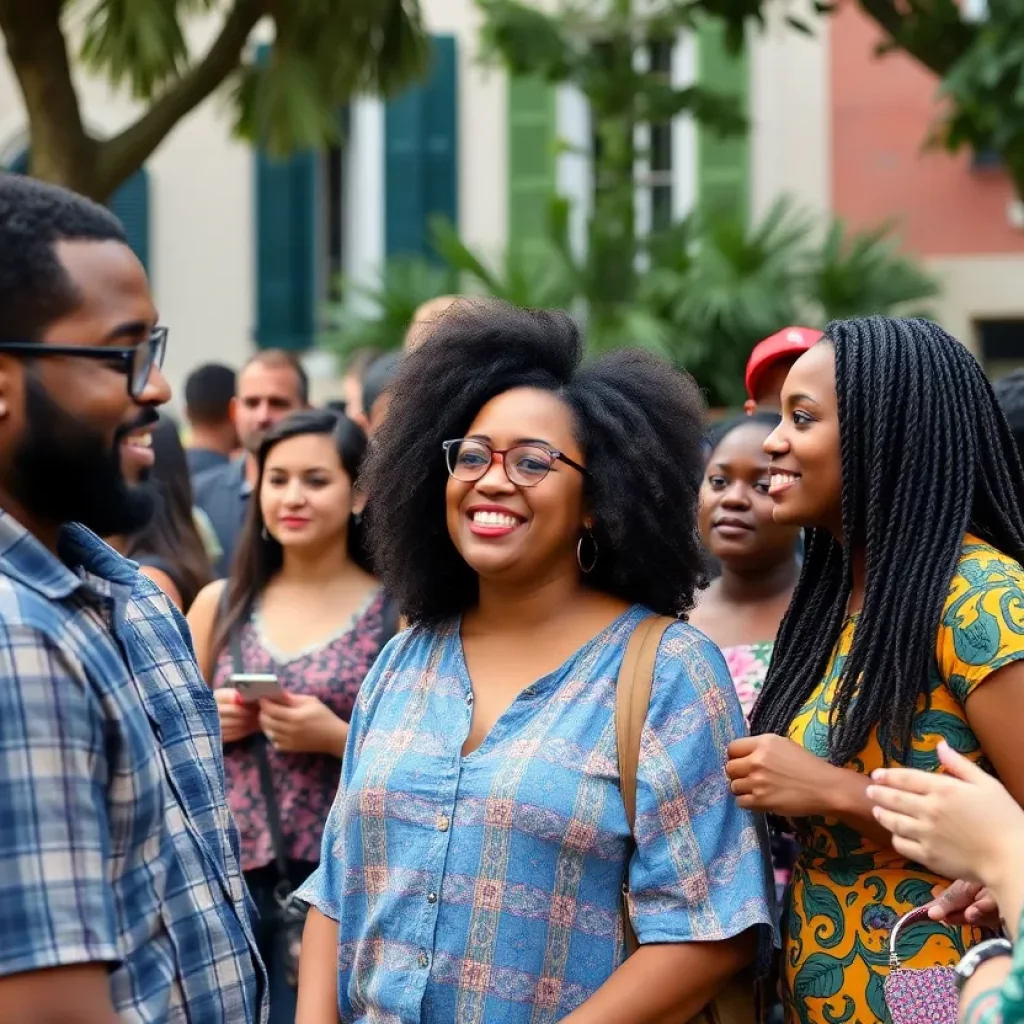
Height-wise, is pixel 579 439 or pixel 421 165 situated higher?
pixel 421 165

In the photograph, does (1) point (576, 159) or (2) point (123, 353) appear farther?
(1) point (576, 159)

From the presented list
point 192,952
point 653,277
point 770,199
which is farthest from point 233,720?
point 770,199

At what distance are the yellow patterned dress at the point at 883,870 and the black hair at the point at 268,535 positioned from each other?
1976mm

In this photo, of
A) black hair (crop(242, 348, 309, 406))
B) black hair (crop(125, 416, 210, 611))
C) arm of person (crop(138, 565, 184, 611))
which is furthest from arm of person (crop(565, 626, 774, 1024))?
black hair (crop(242, 348, 309, 406))

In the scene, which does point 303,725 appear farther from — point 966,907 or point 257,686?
point 966,907

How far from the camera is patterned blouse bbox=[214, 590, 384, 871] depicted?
175 inches

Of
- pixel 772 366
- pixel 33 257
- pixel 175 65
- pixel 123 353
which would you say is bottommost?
pixel 772 366

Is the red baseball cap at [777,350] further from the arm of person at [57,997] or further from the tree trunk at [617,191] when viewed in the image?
the tree trunk at [617,191]

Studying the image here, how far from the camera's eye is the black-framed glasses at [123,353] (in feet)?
7.22

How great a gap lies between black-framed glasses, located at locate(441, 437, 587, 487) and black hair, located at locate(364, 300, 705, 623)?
81 millimetres

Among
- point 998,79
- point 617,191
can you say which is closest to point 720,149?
point 617,191

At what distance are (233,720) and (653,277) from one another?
7.78 metres

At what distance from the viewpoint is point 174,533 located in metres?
5.13

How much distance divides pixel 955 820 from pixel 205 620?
2704 millimetres
